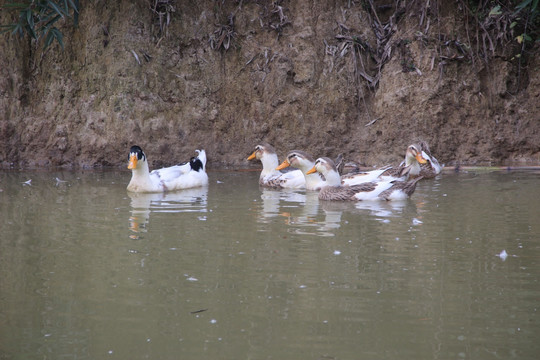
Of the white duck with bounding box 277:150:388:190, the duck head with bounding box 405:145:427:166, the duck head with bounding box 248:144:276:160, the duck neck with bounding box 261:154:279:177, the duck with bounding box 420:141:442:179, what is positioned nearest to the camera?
the white duck with bounding box 277:150:388:190

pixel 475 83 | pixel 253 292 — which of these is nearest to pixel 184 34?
pixel 475 83

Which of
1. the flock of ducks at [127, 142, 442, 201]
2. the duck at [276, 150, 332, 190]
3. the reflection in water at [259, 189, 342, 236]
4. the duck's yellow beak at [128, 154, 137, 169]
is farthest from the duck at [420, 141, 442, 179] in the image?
the duck's yellow beak at [128, 154, 137, 169]

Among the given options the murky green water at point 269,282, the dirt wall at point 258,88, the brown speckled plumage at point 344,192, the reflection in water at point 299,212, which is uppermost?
the dirt wall at point 258,88

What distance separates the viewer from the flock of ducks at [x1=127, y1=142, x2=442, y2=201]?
1024cm

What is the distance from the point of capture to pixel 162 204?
32.6 ft

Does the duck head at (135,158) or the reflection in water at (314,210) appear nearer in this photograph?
the reflection in water at (314,210)

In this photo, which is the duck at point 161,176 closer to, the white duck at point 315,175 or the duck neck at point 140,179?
the duck neck at point 140,179

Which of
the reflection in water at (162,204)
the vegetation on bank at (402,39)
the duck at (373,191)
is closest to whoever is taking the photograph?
the reflection in water at (162,204)

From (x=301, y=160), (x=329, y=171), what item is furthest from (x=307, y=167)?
(x=329, y=171)

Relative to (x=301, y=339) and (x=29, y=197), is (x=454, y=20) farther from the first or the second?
(x=301, y=339)

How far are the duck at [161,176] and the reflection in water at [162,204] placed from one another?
15cm

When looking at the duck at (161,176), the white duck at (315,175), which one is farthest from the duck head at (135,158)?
the white duck at (315,175)

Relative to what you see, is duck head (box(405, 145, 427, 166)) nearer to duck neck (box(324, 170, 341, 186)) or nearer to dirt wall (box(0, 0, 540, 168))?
duck neck (box(324, 170, 341, 186))

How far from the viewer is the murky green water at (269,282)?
434cm
